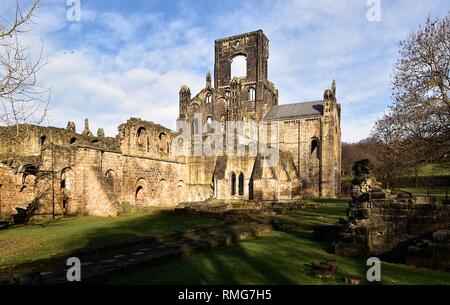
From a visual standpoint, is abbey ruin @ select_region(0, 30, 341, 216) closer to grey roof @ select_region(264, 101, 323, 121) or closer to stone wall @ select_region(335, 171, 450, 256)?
grey roof @ select_region(264, 101, 323, 121)

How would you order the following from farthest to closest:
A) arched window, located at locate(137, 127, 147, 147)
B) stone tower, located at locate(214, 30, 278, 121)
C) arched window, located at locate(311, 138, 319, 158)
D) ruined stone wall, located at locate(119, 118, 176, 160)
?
stone tower, located at locate(214, 30, 278, 121) < arched window, located at locate(311, 138, 319, 158) < arched window, located at locate(137, 127, 147, 147) < ruined stone wall, located at locate(119, 118, 176, 160)

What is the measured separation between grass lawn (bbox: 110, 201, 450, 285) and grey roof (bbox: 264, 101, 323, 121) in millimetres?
32855

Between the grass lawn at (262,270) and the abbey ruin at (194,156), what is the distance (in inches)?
321

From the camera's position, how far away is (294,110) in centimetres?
4209

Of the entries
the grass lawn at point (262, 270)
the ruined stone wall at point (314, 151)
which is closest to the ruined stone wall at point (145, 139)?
the grass lawn at point (262, 270)

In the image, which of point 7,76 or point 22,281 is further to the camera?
point 7,76

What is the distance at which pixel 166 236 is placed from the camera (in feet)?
32.5

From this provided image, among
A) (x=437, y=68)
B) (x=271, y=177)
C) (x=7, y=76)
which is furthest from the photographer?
(x=271, y=177)

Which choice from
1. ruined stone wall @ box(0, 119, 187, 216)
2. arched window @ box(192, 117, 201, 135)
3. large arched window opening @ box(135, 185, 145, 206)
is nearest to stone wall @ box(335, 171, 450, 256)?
ruined stone wall @ box(0, 119, 187, 216)

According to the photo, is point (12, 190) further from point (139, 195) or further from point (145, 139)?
point (145, 139)

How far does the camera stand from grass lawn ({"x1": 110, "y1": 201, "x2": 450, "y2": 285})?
5609 mm
